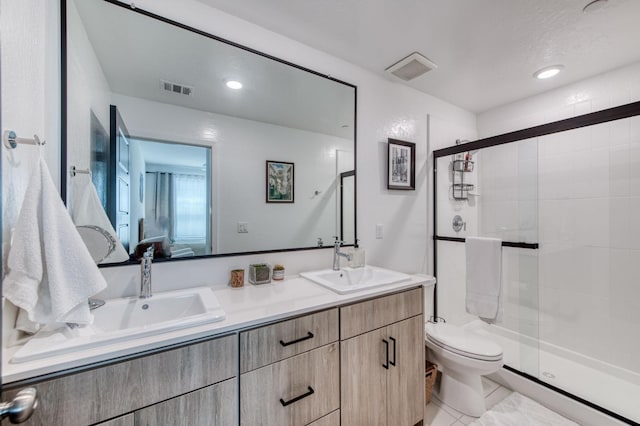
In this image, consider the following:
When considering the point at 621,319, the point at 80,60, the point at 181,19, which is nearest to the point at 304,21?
the point at 181,19

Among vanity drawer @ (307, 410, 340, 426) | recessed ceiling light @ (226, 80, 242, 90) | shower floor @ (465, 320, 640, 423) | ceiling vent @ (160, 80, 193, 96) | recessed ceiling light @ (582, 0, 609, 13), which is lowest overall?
shower floor @ (465, 320, 640, 423)

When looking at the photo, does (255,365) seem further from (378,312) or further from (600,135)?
(600,135)

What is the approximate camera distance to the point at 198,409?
0.94 m

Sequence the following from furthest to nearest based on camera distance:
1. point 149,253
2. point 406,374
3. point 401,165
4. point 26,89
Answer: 1. point 401,165
2. point 406,374
3. point 149,253
4. point 26,89

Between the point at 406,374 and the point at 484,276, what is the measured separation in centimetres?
103

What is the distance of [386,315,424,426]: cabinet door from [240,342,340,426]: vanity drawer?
384 millimetres

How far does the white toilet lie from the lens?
1.75 metres

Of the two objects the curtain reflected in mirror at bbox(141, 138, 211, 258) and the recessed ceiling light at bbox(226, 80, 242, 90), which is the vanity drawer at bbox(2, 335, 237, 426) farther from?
the recessed ceiling light at bbox(226, 80, 242, 90)

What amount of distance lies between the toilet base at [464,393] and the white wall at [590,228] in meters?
0.78

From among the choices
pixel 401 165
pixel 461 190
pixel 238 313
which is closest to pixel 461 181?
pixel 461 190

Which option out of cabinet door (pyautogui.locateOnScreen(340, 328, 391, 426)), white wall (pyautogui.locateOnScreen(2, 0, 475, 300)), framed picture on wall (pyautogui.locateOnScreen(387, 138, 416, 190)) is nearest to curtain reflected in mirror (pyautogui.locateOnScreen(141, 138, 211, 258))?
white wall (pyautogui.locateOnScreen(2, 0, 475, 300))

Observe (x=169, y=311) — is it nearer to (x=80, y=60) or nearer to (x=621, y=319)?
(x=80, y=60)

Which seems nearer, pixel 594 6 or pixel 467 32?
pixel 594 6

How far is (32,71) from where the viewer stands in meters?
0.96
